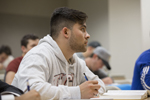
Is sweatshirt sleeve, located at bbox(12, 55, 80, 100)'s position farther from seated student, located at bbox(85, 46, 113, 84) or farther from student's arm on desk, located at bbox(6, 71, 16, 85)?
seated student, located at bbox(85, 46, 113, 84)

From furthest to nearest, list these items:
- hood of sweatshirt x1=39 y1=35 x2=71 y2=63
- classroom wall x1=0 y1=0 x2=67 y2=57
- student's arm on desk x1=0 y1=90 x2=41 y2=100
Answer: classroom wall x1=0 y1=0 x2=67 y2=57
hood of sweatshirt x1=39 y1=35 x2=71 y2=63
student's arm on desk x1=0 y1=90 x2=41 y2=100

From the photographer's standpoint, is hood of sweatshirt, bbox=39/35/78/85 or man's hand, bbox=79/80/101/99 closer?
man's hand, bbox=79/80/101/99

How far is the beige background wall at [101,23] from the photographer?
228 inches

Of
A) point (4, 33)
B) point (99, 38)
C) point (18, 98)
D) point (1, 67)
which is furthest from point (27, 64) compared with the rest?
point (4, 33)

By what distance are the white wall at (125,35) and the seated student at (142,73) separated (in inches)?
154

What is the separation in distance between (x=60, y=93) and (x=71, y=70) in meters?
0.41

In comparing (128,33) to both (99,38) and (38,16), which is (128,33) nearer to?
(99,38)

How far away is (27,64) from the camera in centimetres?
122

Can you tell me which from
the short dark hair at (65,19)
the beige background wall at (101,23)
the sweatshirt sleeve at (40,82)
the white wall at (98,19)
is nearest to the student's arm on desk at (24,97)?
the sweatshirt sleeve at (40,82)

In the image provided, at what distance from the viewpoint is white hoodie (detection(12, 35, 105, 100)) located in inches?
44.6

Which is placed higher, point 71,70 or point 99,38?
point 99,38

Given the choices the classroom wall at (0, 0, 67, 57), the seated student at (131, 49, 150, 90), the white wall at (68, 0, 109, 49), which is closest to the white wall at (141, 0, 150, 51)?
the seated student at (131, 49, 150, 90)

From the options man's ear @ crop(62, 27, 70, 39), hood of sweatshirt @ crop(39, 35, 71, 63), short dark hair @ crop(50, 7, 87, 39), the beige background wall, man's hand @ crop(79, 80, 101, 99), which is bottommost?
man's hand @ crop(79, 80, 101, 99)

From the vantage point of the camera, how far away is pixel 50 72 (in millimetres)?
1333
